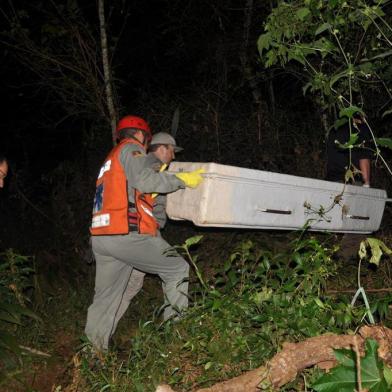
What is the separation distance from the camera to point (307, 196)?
14.4 feet

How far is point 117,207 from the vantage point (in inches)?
172

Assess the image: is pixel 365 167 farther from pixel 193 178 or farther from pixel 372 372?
pixel 372 372

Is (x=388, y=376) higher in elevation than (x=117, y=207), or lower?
lower

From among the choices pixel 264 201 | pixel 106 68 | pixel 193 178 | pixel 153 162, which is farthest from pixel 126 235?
pixel 106 68

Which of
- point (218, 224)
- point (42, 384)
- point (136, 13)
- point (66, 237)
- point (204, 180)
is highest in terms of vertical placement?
point (136, 13)

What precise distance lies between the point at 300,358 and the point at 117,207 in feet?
7.10

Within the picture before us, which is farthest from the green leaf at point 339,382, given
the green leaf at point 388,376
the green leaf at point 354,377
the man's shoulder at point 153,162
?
the man's shoulder at point 153,162

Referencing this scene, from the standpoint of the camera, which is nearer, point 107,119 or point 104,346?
point 104,346

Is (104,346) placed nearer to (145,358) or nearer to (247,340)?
(145,358)

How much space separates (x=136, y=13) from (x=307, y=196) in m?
7.84

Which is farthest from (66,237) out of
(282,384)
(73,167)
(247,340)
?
(282,384)

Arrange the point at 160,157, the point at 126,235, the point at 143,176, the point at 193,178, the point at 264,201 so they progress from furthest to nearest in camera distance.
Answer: the point at 160,157 < the point at 126,235 < the point at 143,176 < the point at 264,201 < the point at 193,178

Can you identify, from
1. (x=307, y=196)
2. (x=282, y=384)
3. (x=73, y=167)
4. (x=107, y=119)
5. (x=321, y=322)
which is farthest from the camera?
(x=73, y=167)

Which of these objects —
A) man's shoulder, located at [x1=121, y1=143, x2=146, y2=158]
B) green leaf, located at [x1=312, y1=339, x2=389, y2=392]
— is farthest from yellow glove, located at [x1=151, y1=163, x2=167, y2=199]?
green leaf, located at [x1=312, y1=339, x2=389, y2=392]
